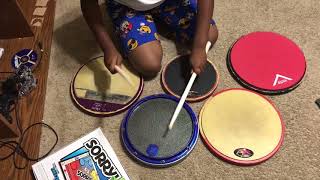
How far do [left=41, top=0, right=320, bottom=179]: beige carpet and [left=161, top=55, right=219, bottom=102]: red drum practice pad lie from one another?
0.03 meters

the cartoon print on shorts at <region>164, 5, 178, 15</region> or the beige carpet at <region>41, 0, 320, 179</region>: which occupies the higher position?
the cartoon print on shorts at <region>164, 5, 178, 15</region>

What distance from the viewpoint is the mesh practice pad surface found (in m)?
0.97

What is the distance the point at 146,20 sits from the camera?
3.64 feet

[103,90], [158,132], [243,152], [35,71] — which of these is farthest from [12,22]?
[243,152]

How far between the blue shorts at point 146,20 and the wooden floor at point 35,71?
0.29 metres

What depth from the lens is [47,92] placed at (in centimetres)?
116

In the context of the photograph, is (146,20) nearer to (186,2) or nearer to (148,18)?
(148,18)

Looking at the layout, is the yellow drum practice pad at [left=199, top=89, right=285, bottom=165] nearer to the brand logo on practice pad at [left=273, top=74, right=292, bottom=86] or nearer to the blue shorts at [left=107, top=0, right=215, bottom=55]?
the brand logo on practice pad at [left=273, top=74, right=292, bottom=86]

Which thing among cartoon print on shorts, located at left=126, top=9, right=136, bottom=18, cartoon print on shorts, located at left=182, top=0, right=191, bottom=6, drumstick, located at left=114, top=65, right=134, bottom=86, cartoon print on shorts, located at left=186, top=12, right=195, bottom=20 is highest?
cartoon print on shorts, located at left=182, top=0, right=191, bottom=6

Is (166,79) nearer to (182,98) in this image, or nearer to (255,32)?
(182,98)

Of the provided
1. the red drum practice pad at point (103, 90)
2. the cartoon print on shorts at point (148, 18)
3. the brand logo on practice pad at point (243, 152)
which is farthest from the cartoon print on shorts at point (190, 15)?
the brand logo on practice pad at point (243, 152)

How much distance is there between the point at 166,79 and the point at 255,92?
0.27 meters

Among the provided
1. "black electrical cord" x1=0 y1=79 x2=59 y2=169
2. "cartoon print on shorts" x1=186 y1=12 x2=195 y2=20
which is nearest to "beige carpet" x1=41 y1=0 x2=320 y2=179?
"black electrical cord" x1=0 y1=79 x2=59 y2=169

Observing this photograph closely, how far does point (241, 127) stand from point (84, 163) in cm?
44
